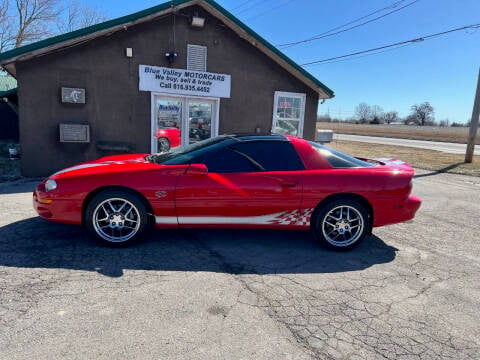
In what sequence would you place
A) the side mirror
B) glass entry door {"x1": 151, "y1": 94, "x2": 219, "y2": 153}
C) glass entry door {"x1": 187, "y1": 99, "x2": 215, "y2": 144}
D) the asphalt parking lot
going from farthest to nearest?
glass entry door {"x1": 187, "y1": 99, "x2": 215, "y2": 144} < glass entry door {"x1": 151, "y1": 94, "x2": 219, "y2": 153} < the side mirror < the asphalt parking lot

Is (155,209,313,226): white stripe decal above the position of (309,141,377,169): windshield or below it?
below

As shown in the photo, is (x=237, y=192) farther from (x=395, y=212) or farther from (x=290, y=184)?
(x=395, y=212)

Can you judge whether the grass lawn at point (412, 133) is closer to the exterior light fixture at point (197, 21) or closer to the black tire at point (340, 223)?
the exterior light fixture at point (197, 21)

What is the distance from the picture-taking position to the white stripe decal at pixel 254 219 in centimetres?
391

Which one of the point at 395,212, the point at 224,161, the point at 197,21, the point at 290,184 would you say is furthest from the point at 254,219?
the point at 197,21

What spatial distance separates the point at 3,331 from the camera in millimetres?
2326

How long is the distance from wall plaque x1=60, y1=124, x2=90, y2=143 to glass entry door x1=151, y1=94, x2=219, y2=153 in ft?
5.39

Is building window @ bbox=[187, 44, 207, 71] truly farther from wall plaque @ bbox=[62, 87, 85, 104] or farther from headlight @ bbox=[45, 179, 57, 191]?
headlight @ bbox=[45, 179, 57, 191]

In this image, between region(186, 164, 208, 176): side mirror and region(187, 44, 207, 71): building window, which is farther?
region(187, 44, 207, 71): building window

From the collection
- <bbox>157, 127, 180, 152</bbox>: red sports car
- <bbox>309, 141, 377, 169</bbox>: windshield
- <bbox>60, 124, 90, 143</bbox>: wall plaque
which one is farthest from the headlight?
<bbox>157, 127, 180, 152</bbox>: red sports car

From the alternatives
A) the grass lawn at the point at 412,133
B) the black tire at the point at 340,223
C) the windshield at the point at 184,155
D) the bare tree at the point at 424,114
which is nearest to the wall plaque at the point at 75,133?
the windshield at the point at 184,155

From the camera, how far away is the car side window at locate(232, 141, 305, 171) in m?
4.11

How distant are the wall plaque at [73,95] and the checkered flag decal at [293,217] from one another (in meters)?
6.20

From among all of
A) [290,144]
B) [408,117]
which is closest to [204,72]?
[290,144]
